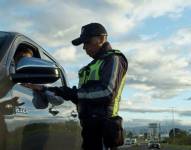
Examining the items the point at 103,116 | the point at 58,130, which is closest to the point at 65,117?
the point at 58,130

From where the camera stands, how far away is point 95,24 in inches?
214

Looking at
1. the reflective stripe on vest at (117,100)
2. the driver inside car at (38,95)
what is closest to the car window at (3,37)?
the driver inside car at (38,95)

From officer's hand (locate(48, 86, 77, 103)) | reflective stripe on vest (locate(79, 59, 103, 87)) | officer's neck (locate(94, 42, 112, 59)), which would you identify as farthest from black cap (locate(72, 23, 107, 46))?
officer's hand (locate(48, 86, 77, 103))

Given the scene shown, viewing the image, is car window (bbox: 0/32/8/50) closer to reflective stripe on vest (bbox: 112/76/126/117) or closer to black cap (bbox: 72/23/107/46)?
black cap (bbox: 72/23/107/46)

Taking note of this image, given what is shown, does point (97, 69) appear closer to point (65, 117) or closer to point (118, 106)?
point (118, 106)

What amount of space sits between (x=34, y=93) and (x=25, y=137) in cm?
57

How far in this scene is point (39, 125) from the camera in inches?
199

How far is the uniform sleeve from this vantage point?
17.1ft

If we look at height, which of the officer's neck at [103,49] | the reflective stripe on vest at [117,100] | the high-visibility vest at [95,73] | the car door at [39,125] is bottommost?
the car door at [39,125]

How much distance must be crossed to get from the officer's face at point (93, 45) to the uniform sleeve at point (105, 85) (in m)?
0.21

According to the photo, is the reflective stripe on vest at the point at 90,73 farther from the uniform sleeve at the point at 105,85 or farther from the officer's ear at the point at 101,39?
the officer's ear at the point at 101,39

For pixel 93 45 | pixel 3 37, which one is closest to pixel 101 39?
pixel 93 45

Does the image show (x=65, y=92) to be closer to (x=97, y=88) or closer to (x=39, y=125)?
(x=97, y=88)

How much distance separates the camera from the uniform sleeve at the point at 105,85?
5.21 metres
